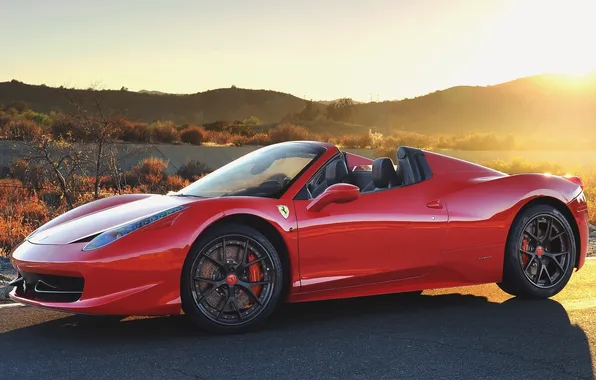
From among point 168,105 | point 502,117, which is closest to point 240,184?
point 168,105

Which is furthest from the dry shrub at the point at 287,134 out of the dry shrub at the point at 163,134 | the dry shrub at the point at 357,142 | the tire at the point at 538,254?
the tire at the point at 538,254

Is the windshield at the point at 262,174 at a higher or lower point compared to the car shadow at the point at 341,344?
higher

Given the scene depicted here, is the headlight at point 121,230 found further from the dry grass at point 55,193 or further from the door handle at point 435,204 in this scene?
the dry grass at point 55,193

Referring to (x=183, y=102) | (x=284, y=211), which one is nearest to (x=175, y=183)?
(x=284, y=211)

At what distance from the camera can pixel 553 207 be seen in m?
7.29

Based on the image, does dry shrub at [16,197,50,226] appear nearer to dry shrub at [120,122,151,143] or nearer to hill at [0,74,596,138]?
dry shrub at [120,122,151,143]

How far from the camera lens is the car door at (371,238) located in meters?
5.93

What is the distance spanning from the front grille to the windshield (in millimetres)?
1371

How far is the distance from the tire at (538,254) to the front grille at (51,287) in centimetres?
373

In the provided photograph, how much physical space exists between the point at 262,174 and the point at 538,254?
266 cm

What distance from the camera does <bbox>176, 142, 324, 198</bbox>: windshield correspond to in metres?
6.21

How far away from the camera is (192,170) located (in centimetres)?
3528

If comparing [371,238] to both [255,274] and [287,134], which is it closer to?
[255,274]

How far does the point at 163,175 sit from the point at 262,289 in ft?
94.7
